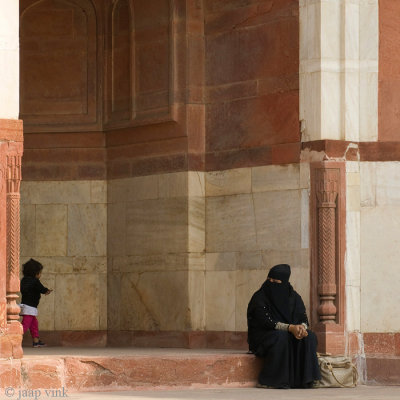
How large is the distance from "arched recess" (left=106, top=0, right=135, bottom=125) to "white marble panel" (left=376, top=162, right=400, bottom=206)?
133 inches

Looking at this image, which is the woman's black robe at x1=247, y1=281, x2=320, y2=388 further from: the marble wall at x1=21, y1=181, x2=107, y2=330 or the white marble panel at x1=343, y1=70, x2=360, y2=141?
the marble wall at x1=21, y1=181, x2=107, y2=330

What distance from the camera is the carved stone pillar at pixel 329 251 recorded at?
14586mm

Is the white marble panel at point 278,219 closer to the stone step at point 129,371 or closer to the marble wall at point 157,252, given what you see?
the marble wall at point 157,252

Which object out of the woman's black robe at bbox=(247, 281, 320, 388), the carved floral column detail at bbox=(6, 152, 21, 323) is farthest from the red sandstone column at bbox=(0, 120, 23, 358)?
the woman's black robe at bbox=(247, 281, 320, 388)

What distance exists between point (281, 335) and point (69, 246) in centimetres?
410

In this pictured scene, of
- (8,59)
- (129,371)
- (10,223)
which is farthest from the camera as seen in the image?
(129,371)

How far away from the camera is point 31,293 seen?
16.1 metres

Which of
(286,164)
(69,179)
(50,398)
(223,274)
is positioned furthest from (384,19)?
(50,398)

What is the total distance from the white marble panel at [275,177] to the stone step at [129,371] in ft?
6.56

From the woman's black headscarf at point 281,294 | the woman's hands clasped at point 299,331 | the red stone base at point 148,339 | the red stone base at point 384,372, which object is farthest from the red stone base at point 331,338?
the red stone base at point 148,339

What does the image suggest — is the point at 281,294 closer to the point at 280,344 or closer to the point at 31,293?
the point at 280,344

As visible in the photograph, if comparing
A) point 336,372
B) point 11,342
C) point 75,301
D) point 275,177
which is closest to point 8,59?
point 11,342

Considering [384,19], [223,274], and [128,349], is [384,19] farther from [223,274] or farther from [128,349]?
[128,349]

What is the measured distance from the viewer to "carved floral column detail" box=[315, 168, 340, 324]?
575 inches
